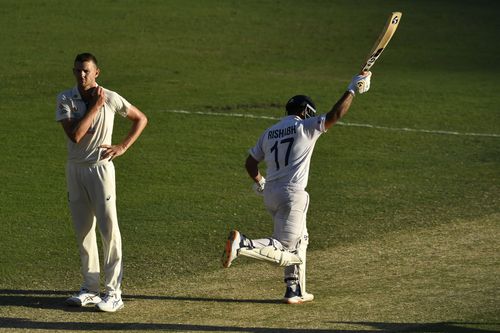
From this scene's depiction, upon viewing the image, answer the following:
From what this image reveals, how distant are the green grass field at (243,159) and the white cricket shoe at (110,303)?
0.32 feet

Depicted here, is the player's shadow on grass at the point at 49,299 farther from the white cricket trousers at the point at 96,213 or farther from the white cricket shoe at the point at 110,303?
the white cricket trousers at the point at 96,213

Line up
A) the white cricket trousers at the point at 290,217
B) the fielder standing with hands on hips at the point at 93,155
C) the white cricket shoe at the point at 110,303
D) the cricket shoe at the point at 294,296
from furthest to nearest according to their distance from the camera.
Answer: the cricket shoe at the point at 294,296
the white cricket trousers at the point at 290,217
the white cricket shoe at the point at 110,303
the fielder standing with hands on hips at the point at 93,155

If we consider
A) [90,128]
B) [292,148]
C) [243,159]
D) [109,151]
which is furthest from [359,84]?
[243,159]

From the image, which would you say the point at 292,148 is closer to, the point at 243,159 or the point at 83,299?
the point at 83,299

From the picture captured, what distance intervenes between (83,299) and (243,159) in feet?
25.8

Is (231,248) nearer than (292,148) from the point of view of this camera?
Yes

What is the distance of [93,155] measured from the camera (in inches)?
428

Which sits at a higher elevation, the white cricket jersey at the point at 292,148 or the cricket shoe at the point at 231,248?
the white cricket jersey at the point at 292,148

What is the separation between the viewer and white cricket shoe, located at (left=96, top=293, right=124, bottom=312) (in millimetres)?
10859

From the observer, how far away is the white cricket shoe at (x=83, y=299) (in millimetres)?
11055

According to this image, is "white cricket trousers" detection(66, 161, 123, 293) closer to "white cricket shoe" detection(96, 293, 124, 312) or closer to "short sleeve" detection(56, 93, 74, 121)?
"white cricket shoe" detection(96, 293, 124, 312)

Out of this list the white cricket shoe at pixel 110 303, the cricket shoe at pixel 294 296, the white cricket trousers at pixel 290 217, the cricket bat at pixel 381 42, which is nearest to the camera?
the white cricket shoe at pixel 110 303

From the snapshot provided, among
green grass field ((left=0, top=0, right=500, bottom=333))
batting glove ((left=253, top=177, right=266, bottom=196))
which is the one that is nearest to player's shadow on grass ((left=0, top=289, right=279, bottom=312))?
green grass field ((left=0, top=0, right=500, bottom=333))

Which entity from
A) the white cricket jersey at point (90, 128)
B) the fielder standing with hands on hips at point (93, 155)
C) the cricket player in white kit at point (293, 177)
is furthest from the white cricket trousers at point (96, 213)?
the cricket player in white kit at point (293, 177)
